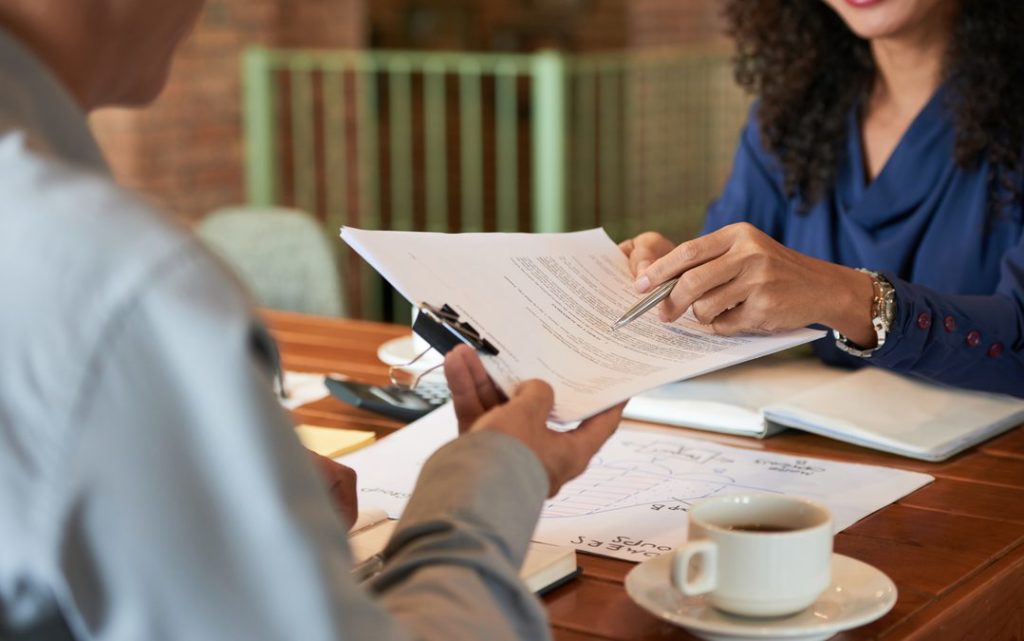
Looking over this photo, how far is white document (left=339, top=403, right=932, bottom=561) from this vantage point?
3.68 feet

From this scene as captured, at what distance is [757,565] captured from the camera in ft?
2.85

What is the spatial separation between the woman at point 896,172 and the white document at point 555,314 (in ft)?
0.55

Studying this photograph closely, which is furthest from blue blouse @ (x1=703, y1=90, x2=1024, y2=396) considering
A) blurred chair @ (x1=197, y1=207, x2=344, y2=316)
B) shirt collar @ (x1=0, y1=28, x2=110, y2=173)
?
shirt collar @ (x1=0, y1=28, x2=110, y2=173)

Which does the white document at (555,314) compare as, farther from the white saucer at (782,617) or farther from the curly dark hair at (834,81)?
the curly dark hair at (834,81)

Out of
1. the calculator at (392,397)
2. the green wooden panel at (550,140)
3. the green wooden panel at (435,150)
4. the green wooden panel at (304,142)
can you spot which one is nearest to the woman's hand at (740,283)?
the calculator at (392,397)

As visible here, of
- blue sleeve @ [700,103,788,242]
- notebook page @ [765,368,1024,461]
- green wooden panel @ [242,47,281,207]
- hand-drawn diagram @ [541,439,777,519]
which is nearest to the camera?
hand-drawn diagram @ [541,439,777,519]

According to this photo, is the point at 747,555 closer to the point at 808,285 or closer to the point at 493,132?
the point at 808,285

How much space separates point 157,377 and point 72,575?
0.09 m

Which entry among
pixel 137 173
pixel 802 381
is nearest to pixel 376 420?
pixel 802 381

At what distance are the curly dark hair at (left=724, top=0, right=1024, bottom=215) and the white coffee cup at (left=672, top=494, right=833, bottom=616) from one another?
3.49 feet

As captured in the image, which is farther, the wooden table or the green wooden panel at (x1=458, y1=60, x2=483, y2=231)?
the green wooden panel at (x1=458, y1=60, x2=483, y2=231)

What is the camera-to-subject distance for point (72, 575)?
55 cm

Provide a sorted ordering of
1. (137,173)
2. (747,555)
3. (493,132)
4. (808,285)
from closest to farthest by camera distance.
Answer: (747,555), (808,285), (137,173), (493,132)

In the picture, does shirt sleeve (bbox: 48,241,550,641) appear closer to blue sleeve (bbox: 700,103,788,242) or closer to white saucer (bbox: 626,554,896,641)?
white saucer (bbox: 626,554,896,641)
